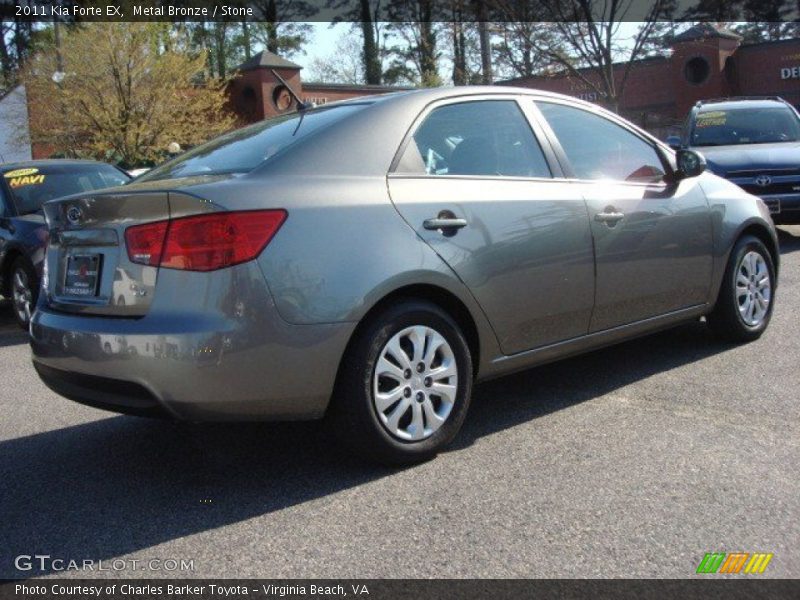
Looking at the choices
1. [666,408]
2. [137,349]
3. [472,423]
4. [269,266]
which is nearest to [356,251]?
[269,266]

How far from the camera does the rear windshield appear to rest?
392 cm

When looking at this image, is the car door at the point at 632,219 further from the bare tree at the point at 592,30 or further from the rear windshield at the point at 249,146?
the bare tree at the point at 592,30

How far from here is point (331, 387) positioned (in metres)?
3.56

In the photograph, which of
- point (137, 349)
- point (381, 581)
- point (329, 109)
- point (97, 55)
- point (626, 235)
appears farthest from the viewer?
point (97, 55)

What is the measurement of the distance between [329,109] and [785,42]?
33452 millimetres

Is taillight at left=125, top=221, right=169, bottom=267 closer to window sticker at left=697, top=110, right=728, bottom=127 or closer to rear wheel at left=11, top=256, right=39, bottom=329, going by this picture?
rear wheel at left=11, top=256, right=39, bottom=329

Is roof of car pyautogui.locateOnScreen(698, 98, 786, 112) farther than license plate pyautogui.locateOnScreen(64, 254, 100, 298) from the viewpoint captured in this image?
Yes

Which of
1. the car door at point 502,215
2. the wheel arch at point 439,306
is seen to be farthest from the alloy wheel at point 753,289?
the wheel arch at point 439,306

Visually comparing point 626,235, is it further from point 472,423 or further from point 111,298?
point 111,298

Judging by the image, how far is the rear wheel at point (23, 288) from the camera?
27.3ft

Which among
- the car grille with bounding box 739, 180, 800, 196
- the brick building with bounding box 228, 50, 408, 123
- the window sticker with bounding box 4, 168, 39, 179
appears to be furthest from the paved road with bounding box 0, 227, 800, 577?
the brick building with bounding box 228, 50, 408, 123

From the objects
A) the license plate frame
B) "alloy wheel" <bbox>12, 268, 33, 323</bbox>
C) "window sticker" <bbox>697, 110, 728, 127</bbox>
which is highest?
"window sticker" <bbox>697, 110, 728, 127</bbox>

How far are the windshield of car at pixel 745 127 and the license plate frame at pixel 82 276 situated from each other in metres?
9.67

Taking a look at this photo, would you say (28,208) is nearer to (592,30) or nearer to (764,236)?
(764,236)
